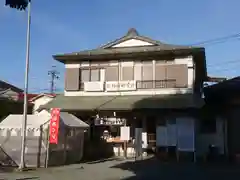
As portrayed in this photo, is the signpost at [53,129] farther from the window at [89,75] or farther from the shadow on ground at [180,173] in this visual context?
the window at [89,75]

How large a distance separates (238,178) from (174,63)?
11.4 metres

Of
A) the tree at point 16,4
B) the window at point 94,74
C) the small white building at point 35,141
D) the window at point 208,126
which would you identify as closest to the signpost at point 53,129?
the small white building at point 35,141

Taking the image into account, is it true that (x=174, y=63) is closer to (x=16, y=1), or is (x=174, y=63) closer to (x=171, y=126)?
(x=171, y=126)

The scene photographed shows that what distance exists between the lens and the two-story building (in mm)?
22500

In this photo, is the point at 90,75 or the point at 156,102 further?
the point at 90,75

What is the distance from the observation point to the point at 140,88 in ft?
81.8

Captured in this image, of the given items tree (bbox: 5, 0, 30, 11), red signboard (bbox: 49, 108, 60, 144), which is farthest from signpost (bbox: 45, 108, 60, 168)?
tree (bbox: 5, 0, 30, 11)

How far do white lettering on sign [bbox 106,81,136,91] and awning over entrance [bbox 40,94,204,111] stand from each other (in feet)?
1.96

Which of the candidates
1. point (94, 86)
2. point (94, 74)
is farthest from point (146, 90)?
point (94, 74)

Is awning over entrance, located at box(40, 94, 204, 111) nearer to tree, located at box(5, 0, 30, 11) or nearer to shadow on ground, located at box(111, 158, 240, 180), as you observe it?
shadow on ground, located at box(111, 158, 240, 180)

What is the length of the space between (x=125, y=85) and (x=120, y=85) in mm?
377

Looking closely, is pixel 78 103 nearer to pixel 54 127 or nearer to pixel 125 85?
pixel 125 85

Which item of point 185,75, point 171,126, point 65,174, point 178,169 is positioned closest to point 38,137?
point 65,174

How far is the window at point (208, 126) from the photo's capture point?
23.8 meters
